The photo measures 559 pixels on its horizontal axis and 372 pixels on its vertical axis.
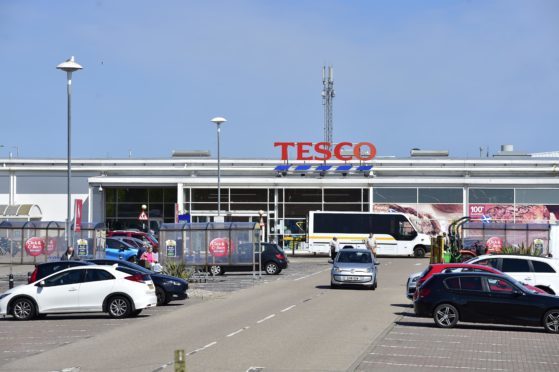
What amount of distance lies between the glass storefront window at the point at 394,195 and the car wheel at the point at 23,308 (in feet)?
151

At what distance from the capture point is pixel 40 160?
71.8m

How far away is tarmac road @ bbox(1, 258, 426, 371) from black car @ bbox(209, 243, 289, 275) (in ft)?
29.0

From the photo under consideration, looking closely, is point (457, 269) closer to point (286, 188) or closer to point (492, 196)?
point (492, 196)

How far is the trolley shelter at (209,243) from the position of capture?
40906mm

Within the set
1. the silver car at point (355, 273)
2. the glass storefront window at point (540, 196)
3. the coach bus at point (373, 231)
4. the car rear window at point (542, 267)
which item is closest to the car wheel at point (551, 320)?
the car rear window at point (542, 267)

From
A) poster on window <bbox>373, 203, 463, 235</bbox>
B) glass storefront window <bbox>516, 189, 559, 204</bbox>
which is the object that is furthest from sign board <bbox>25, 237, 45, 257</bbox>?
glass storefront window <bbox>516, 189, 559, 204</bbox>

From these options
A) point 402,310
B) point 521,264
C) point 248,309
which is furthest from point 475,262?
point 248,309

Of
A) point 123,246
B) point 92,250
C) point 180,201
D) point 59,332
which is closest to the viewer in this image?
point 59,332

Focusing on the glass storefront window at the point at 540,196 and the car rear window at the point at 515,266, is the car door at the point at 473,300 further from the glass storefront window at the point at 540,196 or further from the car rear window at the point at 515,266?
the glass storefront window at the point at 540,196

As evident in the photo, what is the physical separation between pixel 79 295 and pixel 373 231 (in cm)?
3920

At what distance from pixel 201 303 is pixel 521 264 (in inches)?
388

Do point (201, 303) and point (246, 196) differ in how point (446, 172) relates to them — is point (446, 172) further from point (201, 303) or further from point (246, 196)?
point (201, 303)

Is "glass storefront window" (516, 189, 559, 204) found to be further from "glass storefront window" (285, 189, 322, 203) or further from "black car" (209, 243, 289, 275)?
"black car" (209, 243, 289, 275)

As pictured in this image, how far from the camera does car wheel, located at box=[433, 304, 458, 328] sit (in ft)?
75.3
